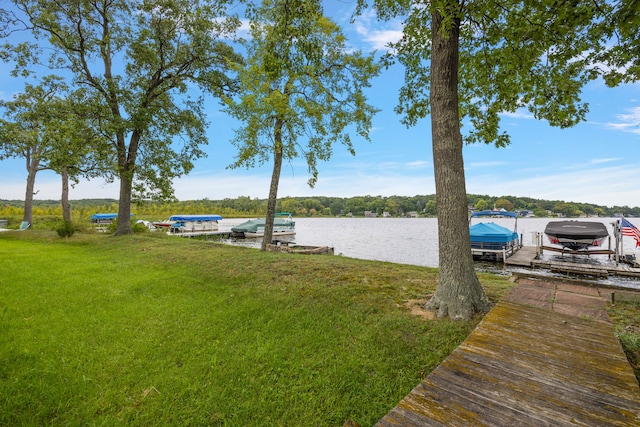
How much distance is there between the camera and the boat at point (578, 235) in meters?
15.9

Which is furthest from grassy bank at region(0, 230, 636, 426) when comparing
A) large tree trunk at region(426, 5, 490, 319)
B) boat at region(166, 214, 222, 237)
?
boat at region(166, 214, 222, 237)

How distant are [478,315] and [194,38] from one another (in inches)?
637

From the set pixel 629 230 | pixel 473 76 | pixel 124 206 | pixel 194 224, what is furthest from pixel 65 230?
pixel 629 230

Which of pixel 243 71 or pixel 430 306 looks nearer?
pixel 430 306

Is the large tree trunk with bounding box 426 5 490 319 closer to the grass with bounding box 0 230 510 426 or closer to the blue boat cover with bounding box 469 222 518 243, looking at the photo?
the grass with bounding box 0 230 510 426

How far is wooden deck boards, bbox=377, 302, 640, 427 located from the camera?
1.70 m

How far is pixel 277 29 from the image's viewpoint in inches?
181

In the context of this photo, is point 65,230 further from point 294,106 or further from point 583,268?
point 583,268

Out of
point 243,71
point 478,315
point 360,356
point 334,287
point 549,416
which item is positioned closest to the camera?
point 549,416

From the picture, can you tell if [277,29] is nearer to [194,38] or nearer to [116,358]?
[116,358]

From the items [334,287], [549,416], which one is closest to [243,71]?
[334,287]

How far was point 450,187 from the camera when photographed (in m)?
3.83

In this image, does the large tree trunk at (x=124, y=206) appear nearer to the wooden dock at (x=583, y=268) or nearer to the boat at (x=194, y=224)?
the boat at (x=194, y=224)

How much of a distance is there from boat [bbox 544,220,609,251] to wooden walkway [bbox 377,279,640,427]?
17354 mm
